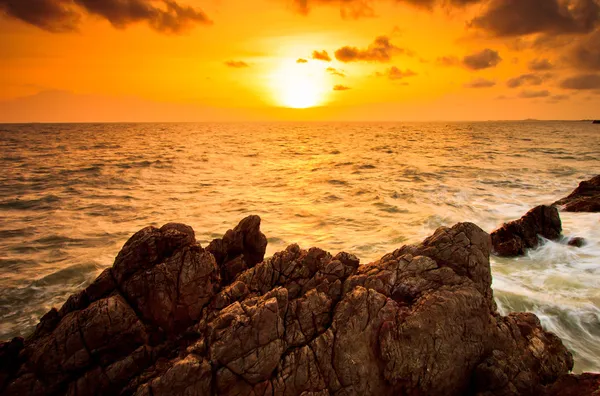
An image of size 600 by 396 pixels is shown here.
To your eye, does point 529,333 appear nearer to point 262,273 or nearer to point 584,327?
point 584,327

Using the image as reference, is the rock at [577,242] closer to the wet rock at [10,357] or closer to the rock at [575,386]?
the rock at [575,386]

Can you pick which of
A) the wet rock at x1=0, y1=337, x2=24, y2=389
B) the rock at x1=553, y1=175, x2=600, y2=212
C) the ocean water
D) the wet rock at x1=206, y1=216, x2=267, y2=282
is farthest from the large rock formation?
the rock at x1=553, y1=175, x2=600, y2=212

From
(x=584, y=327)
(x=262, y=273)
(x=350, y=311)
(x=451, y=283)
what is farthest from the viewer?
(x=584, y=327)

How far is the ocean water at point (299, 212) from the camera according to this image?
35.6ft

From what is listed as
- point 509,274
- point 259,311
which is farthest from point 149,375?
point 509,274

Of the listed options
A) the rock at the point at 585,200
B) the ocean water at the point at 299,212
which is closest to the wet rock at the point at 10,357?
the ocean water at the point at 299,212

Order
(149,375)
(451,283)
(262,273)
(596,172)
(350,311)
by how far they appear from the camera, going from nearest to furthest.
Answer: (149,375), (350,311), (451,283), (262,273), (596,172)

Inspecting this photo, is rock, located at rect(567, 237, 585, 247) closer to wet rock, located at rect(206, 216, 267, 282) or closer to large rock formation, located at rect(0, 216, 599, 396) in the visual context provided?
large rock formation, located at rect(0, 216, 599, 396)

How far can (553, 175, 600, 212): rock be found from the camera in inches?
703

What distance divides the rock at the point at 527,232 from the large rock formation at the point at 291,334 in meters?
7.31

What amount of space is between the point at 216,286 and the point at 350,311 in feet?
10.0

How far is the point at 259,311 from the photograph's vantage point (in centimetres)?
591

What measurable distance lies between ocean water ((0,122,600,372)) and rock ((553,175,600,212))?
4.56 ft

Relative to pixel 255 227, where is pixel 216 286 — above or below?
below
